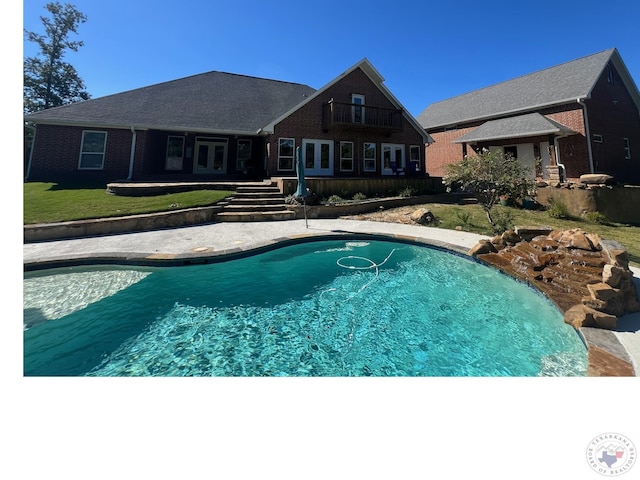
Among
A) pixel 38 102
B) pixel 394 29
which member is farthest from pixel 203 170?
pixel 38 102

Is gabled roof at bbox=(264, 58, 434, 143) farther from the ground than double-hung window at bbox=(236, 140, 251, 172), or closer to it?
farther from the ground

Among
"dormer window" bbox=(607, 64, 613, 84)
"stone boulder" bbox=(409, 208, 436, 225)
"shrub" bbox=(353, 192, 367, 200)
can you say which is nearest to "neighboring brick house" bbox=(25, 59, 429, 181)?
"shrub" bbox=(353, 192, 367, 200)

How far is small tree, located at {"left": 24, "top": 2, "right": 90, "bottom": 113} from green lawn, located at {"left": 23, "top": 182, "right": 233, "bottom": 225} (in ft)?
66.6

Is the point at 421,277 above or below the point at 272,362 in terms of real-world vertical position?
above

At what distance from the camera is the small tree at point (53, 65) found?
22.4 metres

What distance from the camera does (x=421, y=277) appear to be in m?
6.07

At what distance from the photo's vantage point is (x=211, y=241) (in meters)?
7.97

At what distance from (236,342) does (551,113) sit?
2449 cm

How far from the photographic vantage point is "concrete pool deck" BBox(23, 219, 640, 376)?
247 inches

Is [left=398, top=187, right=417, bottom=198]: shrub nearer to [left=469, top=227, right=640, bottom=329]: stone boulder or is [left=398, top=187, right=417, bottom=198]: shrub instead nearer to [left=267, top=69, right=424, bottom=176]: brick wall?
[left=267, top=69, right=424, bottom=176]: brick wall

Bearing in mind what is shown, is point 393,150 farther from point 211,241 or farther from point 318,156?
point 211,241

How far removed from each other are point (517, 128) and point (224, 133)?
19.3m
